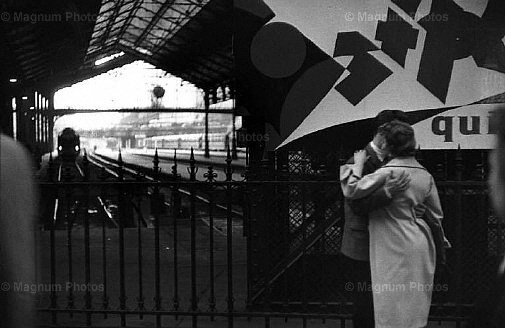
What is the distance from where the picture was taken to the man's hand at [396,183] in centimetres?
439

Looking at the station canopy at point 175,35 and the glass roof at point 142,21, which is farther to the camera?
the glass roof at point 142,21

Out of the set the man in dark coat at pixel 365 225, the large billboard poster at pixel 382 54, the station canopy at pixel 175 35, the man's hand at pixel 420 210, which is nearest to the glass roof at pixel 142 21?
the station canopy at pixel 175 35

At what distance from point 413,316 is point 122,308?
8.20 ft

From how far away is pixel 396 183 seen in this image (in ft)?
14.4

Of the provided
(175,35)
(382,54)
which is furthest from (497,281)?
(175,35)

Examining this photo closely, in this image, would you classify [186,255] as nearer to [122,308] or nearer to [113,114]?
[122,308]

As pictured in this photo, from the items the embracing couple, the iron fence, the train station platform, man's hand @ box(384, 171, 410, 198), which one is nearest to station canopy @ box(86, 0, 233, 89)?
the train station platform

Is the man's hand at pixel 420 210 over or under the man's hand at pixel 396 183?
under

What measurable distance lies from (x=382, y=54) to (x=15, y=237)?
15.2ft

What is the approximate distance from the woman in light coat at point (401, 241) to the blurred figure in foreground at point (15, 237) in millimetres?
2355

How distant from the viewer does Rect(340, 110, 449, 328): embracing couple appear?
4426 millimetres

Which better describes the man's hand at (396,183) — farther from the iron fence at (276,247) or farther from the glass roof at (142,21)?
the glass roof at (142,21)

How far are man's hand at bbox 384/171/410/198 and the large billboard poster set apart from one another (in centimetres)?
217

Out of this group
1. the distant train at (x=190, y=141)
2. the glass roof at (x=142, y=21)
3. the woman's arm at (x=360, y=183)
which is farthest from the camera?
the distant train at (x=190, y=141)
